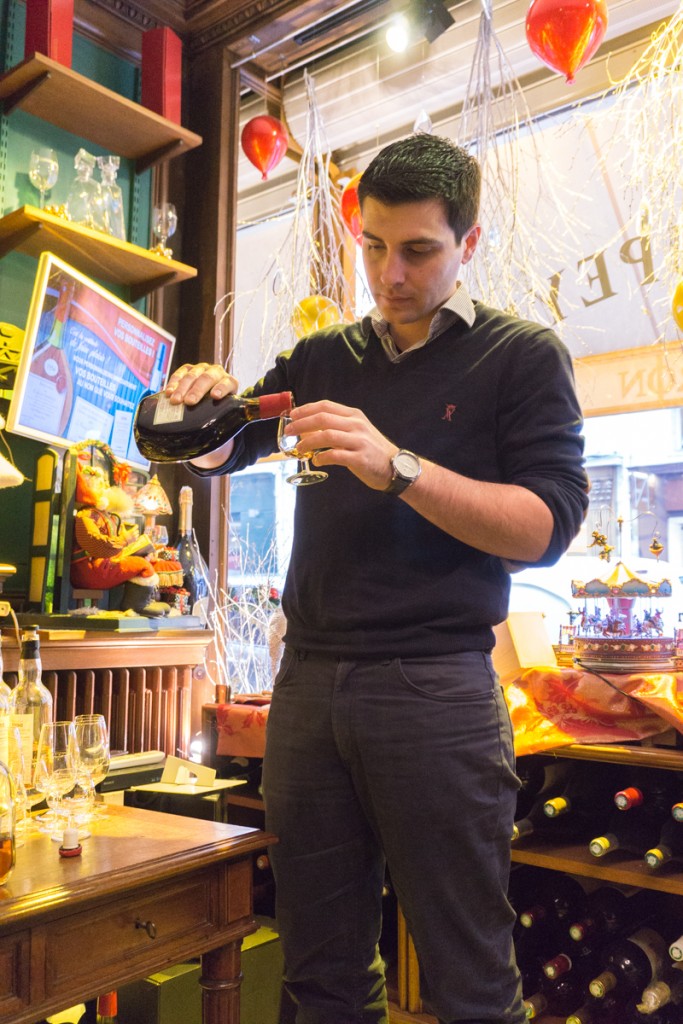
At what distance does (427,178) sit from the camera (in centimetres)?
118

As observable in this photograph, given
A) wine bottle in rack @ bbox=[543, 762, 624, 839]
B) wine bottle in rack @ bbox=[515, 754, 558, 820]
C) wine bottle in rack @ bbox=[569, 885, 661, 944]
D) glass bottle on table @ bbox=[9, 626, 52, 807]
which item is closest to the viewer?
glass bottle on table @ bbox=[9, 626, 52, 807]

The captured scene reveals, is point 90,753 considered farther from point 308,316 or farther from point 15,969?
point 308,316

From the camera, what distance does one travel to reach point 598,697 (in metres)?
1.91

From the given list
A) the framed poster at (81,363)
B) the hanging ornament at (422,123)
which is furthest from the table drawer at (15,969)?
the hanging ornament at (422,123)

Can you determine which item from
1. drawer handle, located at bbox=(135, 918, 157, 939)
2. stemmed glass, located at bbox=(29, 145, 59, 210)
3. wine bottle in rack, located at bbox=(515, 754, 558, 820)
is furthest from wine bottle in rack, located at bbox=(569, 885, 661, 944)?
stemmed glass, located at bbox=(29, 145, 59, 210)

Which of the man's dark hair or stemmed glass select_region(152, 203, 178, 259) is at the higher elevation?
stemmed glass select_region(152, 203, 178, 259)

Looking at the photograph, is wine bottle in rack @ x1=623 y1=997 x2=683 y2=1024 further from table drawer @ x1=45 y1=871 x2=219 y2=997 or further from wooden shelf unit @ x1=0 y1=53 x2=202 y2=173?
wooden shelf unit @ x1=0 y1=53 x2=202 y2=173

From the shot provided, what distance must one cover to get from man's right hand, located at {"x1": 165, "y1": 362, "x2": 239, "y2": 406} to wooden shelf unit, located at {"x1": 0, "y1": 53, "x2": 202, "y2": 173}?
1.35m

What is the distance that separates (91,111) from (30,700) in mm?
1607

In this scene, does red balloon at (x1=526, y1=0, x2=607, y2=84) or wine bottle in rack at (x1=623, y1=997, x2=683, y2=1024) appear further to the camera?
red balloon at (x1=526, y1=0, x2=607, y2=84)

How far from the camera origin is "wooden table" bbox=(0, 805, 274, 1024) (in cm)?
107

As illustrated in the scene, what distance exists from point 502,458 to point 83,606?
1264mm

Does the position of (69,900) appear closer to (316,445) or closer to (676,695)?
(316,445)

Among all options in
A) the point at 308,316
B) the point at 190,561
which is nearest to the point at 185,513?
the point at 190,561
